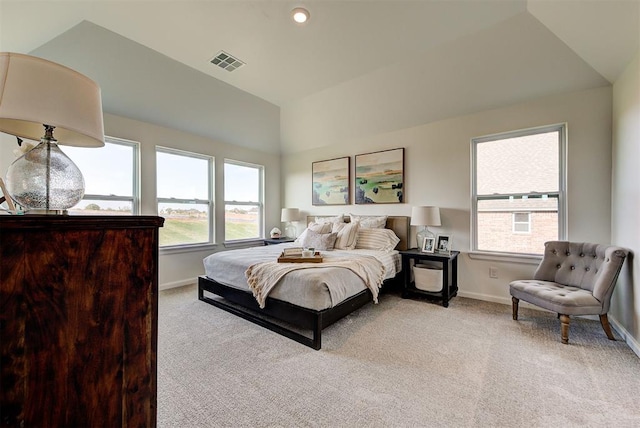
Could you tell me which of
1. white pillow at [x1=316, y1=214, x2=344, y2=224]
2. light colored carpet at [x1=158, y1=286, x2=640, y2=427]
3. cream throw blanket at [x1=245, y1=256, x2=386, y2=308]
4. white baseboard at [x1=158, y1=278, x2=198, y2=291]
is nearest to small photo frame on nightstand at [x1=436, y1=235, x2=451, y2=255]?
light colored carpet at [x1=158, y1=286, x2=640, y2=427]

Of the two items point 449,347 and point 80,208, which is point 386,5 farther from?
point 80,208

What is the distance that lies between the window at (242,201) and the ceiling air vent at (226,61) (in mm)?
1844

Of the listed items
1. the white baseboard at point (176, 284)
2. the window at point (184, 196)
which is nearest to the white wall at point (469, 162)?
the window at point (184, 196)

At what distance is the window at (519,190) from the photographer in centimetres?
305

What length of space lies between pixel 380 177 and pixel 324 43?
2.18m

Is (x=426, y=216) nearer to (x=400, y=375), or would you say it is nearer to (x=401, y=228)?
(x=401, y=228)

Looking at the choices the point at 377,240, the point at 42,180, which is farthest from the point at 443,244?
the point at 42,180

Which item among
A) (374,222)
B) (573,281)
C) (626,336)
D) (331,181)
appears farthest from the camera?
(331,181)

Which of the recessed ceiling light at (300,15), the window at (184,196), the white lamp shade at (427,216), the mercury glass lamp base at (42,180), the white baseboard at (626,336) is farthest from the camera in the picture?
the window at (184,196)

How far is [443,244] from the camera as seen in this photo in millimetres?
3594

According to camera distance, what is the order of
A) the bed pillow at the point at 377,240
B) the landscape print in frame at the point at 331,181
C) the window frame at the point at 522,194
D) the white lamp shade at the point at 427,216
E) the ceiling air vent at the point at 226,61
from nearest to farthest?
the window frame at the point at 522,194
the ceiling air vent at the point at 226,61
the white lamp shade at the point at 427,216
the bed pillow at the point at 377,240
the landscape print in frame at the point at 331,181

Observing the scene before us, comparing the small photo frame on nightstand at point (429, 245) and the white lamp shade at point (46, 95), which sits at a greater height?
the white lamp shade at point (46, 95)

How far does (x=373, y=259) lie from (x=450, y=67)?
246 centimetres

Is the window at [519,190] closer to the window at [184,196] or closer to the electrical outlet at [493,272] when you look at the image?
the electrical outlet at [493,272]
